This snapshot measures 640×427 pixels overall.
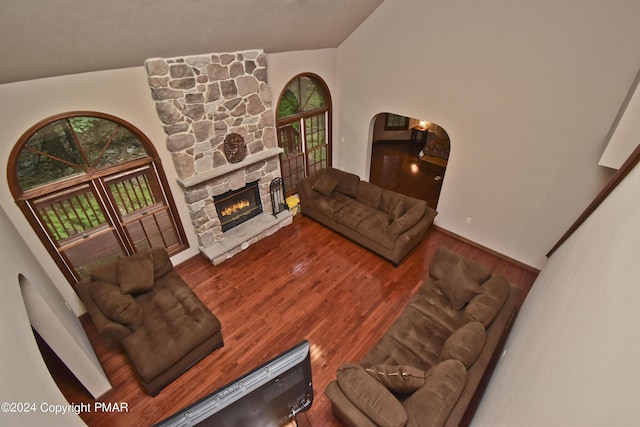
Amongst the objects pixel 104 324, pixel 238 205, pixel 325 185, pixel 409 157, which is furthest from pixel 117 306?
pixel 409 157

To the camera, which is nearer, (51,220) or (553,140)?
(51,220)

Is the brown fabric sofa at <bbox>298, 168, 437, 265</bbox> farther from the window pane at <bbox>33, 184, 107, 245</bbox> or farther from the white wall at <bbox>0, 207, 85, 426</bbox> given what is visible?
the white wall at <bbox>0, 207, 85, 426</bbox>

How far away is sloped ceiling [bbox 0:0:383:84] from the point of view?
2.23 metres

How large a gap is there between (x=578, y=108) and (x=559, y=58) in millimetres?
620

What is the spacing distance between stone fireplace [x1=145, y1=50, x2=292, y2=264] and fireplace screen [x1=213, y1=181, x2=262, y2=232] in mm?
42

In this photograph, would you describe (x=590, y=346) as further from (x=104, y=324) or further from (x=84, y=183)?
(x=84, y=183)

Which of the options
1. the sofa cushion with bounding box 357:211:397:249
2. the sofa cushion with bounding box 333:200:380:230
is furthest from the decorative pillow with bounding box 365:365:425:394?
the sofa cushion with bounding box 333:200:380:230

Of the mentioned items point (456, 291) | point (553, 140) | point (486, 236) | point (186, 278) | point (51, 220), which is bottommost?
point (186, 278)

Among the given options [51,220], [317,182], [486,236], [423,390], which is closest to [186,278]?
[51,220]

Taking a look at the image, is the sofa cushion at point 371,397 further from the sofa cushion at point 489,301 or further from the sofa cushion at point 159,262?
the sofa cushion at point 159,262

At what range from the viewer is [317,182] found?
217 inches

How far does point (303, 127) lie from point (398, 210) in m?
2.61

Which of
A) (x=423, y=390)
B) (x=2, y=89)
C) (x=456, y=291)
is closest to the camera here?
(x=423, y=390)

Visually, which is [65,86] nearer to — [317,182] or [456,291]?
[317,182]
